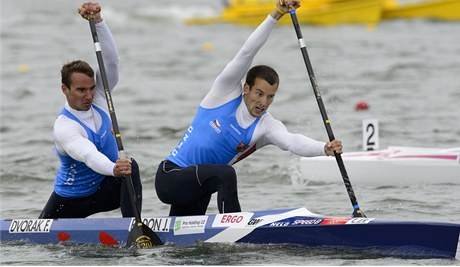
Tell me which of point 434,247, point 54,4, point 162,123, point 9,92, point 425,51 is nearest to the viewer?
point 434,247

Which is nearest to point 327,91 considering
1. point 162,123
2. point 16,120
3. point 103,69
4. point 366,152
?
point 162,123

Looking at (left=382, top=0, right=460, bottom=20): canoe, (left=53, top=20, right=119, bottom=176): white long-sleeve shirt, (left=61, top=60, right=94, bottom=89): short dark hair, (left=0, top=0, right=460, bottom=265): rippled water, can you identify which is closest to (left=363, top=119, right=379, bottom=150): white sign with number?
(left=0, top=0, right=460, bottom=265): rippled water

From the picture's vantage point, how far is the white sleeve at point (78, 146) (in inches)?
287

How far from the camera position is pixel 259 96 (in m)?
7.36

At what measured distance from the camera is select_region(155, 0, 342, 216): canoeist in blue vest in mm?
7316

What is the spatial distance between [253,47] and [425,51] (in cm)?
1687

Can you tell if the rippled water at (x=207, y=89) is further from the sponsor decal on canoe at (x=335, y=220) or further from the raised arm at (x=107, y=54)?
the raised arm at (x=107, y=54)

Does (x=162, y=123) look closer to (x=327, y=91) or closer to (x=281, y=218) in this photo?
(x=327, y=91)

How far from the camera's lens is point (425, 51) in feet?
77.2

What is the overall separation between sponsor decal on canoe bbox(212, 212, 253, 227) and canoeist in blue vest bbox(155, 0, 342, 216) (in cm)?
5

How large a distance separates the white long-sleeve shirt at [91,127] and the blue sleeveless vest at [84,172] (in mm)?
76

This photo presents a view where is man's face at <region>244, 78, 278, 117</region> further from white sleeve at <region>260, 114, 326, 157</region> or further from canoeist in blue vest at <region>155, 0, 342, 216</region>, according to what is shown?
white sleeve at <region>260, 114, 326, 157</region>

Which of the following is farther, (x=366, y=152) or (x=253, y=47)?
(x=366, y=152)

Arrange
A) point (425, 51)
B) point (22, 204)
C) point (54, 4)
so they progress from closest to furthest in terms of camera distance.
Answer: point (22, 204), point (425, 51), point (54, 4)
